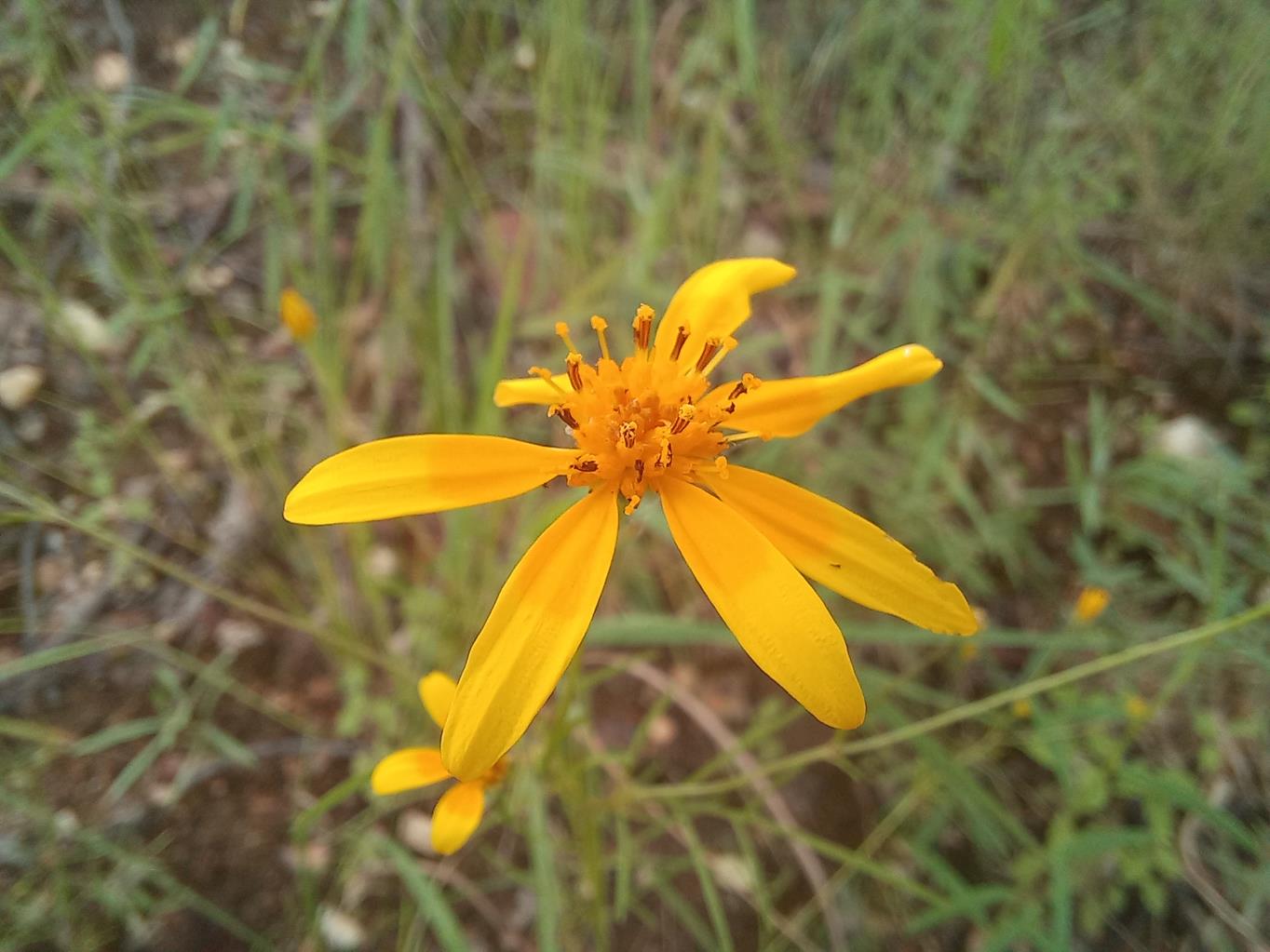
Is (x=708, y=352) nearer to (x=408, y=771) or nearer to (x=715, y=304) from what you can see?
(x=715, y=304)

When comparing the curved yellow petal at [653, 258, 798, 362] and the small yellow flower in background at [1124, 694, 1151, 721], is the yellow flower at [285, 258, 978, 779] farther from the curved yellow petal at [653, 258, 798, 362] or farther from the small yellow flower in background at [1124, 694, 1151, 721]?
the small yellow flower in background at [1124, 694, 1151, 721]

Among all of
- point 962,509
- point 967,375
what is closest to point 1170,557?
point 962,509

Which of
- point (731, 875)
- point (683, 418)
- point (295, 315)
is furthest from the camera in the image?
point (731, 875)

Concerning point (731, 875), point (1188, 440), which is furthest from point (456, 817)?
point (1188, 440)

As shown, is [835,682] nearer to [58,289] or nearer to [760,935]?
[760,935]

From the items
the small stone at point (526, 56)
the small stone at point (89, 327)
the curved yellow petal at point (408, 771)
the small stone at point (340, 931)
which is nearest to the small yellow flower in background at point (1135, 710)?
the curved yellow petal at point (408, 771)

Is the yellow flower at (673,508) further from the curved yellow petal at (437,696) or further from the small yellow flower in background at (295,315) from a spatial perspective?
the small yellow flower in background at (295,315)

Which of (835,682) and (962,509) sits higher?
(835,682)
